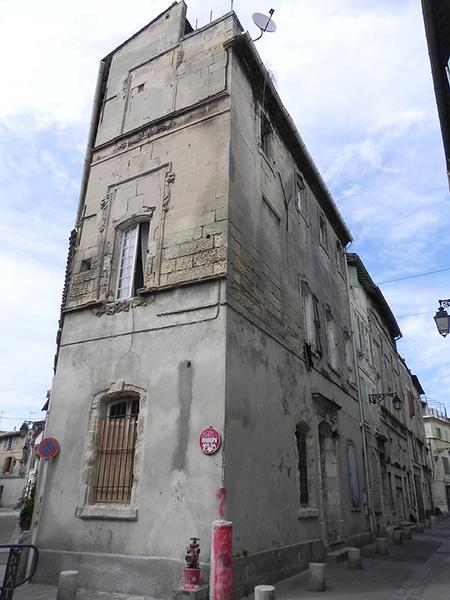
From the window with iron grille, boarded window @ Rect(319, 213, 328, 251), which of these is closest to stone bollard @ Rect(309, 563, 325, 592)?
the window with iron grille

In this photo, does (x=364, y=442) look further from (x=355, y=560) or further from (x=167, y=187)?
(x=167, y=187)

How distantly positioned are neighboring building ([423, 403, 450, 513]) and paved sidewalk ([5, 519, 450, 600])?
36753mm

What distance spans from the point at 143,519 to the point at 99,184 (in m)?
7.46

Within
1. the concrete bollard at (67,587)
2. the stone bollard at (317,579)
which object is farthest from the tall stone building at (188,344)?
the concrete bollard at (67,587)

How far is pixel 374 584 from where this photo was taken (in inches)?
297

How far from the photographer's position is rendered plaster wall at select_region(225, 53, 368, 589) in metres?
7.53

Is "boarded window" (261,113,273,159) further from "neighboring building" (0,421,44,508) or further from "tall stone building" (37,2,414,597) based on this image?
"neighboring building" (0,421,44,508)

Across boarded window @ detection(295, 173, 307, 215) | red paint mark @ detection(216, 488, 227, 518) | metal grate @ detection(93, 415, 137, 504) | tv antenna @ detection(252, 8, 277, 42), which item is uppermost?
tv antenna @ detection(252, 8, 277, 42)

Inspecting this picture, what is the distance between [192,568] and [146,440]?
216cm

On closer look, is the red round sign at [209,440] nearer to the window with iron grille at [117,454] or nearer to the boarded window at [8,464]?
the window with iron grille at [117,454]

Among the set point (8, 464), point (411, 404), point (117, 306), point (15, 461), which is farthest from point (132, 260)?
point (8, 464)

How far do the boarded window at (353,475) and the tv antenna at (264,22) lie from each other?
1137 centimetres

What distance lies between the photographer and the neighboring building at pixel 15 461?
135 ft

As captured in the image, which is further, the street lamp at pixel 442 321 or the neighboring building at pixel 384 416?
the neighboring building at pixel 384 416
